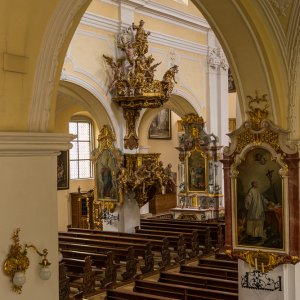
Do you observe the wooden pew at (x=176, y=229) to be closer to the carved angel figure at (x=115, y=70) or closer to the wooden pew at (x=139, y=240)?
the wooden pew at (x=139, y=240)

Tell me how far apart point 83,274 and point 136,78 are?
21.1 feet

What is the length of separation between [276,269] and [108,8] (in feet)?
34.4

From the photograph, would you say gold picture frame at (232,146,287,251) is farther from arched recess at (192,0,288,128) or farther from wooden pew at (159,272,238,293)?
wooden pew at (159,272,238,293)

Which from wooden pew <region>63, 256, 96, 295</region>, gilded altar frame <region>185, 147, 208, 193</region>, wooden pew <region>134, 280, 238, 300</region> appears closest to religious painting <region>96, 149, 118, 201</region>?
gilded altar frame <region>185, 147, 208, 193</region>

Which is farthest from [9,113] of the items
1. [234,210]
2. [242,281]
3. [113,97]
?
[113,97]

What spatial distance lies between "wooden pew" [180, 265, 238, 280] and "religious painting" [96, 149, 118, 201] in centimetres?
558

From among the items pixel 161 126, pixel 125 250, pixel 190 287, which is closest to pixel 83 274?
pixel 125 250

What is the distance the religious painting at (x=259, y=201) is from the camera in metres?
7.13

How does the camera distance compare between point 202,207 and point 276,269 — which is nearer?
point 276,269

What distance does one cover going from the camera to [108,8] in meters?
15.3

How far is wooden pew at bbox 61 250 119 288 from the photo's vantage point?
35.5 feet

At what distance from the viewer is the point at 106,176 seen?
51.1 ft

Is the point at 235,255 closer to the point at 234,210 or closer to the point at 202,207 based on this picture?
the point at 234,210

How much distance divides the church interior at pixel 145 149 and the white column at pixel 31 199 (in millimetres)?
10
